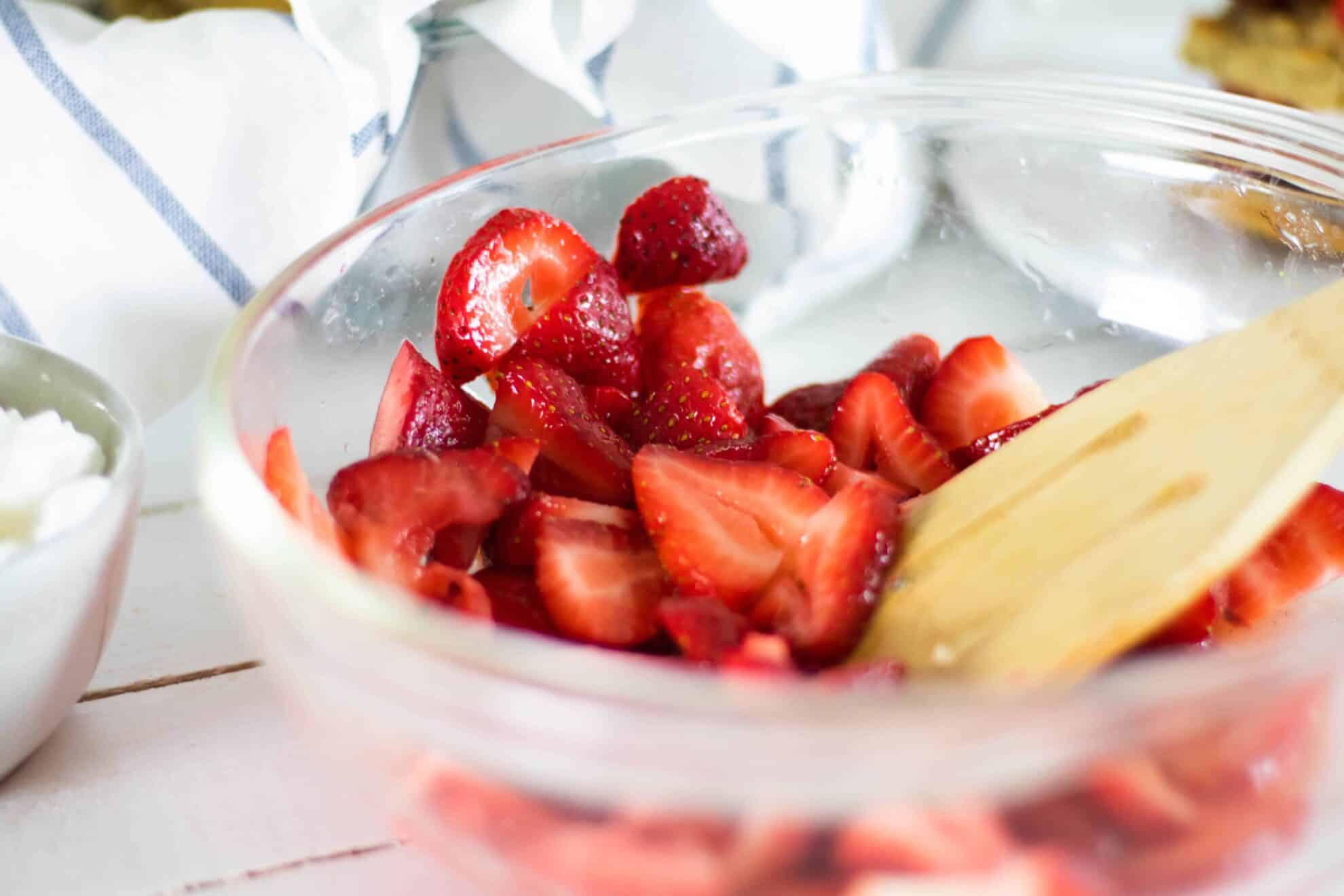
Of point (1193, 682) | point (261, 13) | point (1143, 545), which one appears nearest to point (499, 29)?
point (261, 13)

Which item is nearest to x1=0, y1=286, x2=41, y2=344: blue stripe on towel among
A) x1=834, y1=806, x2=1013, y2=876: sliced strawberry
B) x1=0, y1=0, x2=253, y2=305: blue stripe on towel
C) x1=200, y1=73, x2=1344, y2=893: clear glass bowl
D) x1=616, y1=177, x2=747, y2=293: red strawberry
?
x1=0, y1=0, x2=253, y2=305: blue stripe on towel

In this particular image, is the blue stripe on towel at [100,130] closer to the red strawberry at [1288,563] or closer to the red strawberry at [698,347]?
the red strawberry at [698,347]

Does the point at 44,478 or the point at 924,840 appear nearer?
the point at 924,840

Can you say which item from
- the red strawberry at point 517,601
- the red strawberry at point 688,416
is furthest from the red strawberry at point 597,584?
the red strawberry at point 688,416

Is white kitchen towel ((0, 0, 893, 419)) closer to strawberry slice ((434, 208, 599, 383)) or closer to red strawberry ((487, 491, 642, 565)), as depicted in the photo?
strawberry slice ((434, 208, 599, 383))

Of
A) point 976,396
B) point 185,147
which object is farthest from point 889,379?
point 185,147

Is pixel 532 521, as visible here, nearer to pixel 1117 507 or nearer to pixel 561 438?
pixel 561 438
